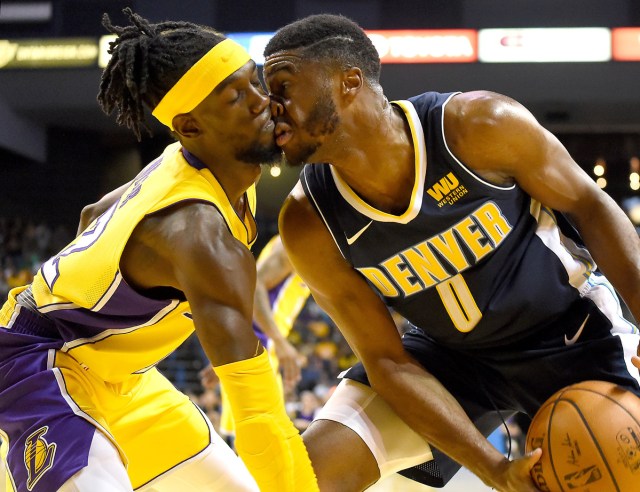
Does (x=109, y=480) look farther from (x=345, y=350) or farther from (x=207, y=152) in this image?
(x=345, y=350)

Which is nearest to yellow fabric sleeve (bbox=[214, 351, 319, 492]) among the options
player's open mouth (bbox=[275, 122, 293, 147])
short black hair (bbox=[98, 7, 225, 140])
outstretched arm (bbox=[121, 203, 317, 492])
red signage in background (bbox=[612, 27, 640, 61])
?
outstretched arm (bbox=[121, 203, 317, 492])

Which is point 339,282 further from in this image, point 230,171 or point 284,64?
point 284,64

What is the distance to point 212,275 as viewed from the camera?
192 cm

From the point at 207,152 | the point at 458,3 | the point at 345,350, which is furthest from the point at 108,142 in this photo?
the point at 207,152

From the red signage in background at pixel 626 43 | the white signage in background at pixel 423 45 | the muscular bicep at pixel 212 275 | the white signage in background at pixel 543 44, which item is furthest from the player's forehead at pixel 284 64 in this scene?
the red signage in background at pixel 626 43

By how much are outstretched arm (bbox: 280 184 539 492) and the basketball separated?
30 centimetres

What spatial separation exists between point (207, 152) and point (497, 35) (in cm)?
696

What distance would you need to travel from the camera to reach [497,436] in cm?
620

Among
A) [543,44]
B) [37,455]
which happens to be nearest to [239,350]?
[37,455]

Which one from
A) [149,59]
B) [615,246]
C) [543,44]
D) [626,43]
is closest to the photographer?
[149,59]

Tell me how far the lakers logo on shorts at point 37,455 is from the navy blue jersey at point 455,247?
3.32 ft

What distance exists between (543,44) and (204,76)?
716cm

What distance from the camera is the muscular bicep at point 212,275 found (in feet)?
6.25

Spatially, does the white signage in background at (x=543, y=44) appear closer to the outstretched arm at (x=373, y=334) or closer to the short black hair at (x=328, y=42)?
the short black hair at (x=328, y=42)
